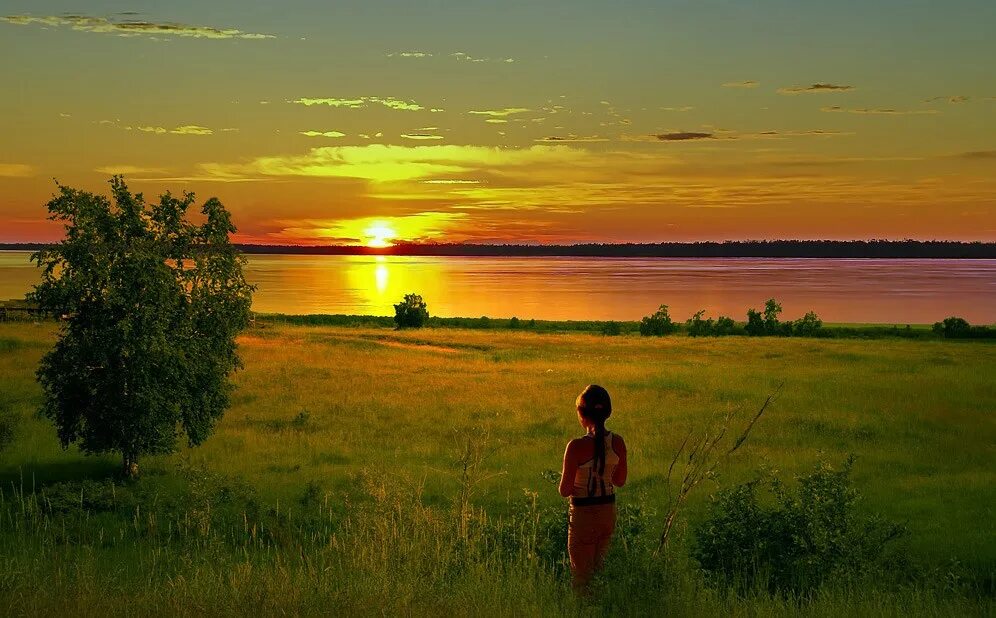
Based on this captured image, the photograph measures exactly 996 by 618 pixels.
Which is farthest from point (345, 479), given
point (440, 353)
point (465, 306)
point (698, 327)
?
point (465, 306)

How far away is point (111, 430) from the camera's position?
71.3 feet

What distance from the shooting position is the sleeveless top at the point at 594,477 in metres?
8.06

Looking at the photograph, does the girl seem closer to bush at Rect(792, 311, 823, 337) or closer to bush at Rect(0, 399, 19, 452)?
bush at Rect(0, 399, 19, 452)

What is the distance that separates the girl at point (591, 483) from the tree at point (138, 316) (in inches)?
595

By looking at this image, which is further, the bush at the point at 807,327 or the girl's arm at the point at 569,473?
the bush at the point at 807,327

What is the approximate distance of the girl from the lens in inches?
317

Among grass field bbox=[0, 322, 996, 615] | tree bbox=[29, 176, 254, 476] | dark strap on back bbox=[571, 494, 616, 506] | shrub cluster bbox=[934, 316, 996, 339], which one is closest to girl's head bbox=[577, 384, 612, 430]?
dark strap on back bbox=[571, 494, 616, 506]

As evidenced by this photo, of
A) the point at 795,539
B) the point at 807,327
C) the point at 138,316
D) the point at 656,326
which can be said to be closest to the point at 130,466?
the point at 138,316

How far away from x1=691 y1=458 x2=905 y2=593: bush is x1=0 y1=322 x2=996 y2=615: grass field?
83 cm

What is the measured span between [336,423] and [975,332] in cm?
7492

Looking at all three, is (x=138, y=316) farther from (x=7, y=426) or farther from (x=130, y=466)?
(x=7, y=426)

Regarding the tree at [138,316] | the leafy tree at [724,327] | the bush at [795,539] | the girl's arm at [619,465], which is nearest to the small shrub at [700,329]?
the leafy tree at [724,327]

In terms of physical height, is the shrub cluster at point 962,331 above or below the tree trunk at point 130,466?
above

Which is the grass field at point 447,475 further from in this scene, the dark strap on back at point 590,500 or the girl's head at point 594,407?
the girl's head at point 594,407
